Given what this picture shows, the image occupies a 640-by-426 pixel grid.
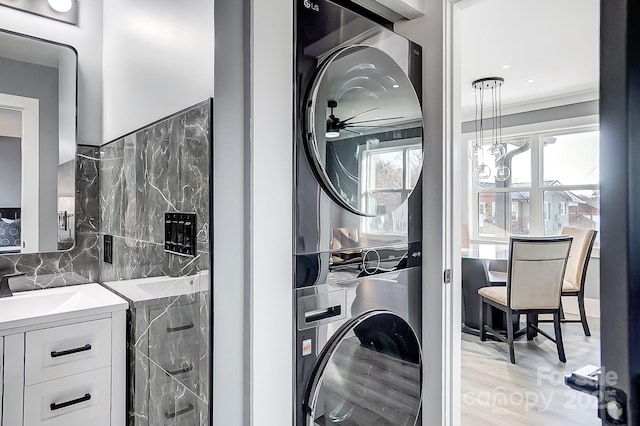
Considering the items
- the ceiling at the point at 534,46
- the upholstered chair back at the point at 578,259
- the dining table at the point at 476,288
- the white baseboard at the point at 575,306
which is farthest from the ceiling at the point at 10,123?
the white baseboard at the point at 575,306

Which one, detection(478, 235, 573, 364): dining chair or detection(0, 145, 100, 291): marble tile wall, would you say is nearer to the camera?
detection(0, 145, 100, 291): marble tile wall

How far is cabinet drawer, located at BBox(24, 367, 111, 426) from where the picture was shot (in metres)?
1.56

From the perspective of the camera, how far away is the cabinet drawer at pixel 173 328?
1273mm

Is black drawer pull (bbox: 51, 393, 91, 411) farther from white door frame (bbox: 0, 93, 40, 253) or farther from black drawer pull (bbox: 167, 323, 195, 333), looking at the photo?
white door frame (bbox: 0, 93, 40, 253)

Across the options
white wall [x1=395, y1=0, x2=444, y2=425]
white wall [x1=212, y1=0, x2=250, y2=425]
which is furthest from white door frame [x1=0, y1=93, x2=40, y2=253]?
white wall [x1=395, y1=0, x2=444, y2=425]

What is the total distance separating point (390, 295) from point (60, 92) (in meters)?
2.04

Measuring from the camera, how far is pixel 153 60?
156 centimetres

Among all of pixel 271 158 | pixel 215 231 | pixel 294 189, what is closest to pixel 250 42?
pixel 271 158

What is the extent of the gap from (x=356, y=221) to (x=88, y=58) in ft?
6.18

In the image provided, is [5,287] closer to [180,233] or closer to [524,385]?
[180,233]

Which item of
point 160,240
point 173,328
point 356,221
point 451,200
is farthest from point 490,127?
point 173,328

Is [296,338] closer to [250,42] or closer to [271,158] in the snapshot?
[271,158]

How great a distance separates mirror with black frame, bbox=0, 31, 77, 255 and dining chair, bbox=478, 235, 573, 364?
122 inches

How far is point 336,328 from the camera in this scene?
4.23 feet
